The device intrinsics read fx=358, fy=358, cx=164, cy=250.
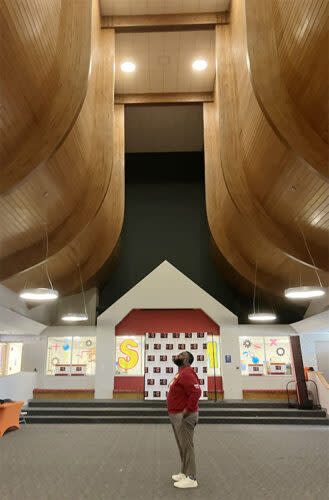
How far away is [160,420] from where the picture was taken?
1026cm

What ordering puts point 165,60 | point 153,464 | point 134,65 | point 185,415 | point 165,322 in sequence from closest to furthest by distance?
1. point 185,415
2. point 153,464
3. point 165,60
4. point 134,65
5. point 165,322

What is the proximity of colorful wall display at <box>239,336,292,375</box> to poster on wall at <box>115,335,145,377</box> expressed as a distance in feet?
13.0

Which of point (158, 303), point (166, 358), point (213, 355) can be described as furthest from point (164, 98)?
point (213, 355)

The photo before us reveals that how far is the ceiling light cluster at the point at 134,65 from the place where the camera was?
12.5 m

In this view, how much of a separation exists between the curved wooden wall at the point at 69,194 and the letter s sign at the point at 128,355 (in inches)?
156

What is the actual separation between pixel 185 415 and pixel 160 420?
648 cm

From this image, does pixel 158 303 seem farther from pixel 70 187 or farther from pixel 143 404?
pixel 70 187

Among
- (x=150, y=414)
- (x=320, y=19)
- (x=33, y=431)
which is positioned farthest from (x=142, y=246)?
(x=320, y=19)

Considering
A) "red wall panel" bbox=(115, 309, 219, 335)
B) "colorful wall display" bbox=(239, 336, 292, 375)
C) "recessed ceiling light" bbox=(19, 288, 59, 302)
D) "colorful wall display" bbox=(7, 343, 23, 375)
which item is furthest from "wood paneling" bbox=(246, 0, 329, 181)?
"colorful wall display" bbox=(7, 343, 23, 375)

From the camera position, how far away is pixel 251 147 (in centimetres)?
890

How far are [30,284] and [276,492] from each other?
9103mm

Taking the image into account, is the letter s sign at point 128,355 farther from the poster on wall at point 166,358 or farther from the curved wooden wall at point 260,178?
the curved wooden wall at point 260,178

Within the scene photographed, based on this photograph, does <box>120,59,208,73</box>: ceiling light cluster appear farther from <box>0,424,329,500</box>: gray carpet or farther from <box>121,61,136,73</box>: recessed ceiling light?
<box>0,424,329,500</box>: gray carpet

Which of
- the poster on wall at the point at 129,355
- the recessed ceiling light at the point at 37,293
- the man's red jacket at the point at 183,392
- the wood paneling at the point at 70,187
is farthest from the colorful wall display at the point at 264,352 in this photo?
the man's red jacket at the point at 183,392
